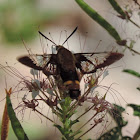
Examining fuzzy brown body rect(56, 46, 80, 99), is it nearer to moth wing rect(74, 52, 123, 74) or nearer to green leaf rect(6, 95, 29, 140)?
moth wing rect(74, 52, 123, 74)

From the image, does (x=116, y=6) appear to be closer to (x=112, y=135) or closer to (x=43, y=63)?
(x=43, y=63)

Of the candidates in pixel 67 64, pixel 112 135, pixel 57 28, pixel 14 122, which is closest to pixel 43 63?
pixel 67 64

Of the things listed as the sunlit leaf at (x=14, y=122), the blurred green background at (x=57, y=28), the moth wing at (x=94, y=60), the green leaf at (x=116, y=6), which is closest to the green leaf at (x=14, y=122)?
the sunlit leaf at (x=14, y=122)

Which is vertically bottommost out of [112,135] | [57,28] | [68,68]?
[112,135]

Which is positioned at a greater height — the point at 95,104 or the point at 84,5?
the point at 84,5

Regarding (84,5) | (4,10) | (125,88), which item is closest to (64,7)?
(4,10)

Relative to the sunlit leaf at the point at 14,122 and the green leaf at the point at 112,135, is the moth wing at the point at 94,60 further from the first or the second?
the green leaf at the point at 112,135

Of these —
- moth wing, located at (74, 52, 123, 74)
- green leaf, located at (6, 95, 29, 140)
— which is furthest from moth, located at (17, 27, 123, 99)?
green leaf, located at (6, 95, 29, 140)

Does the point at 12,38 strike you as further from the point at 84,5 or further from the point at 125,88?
the point at 84,5
